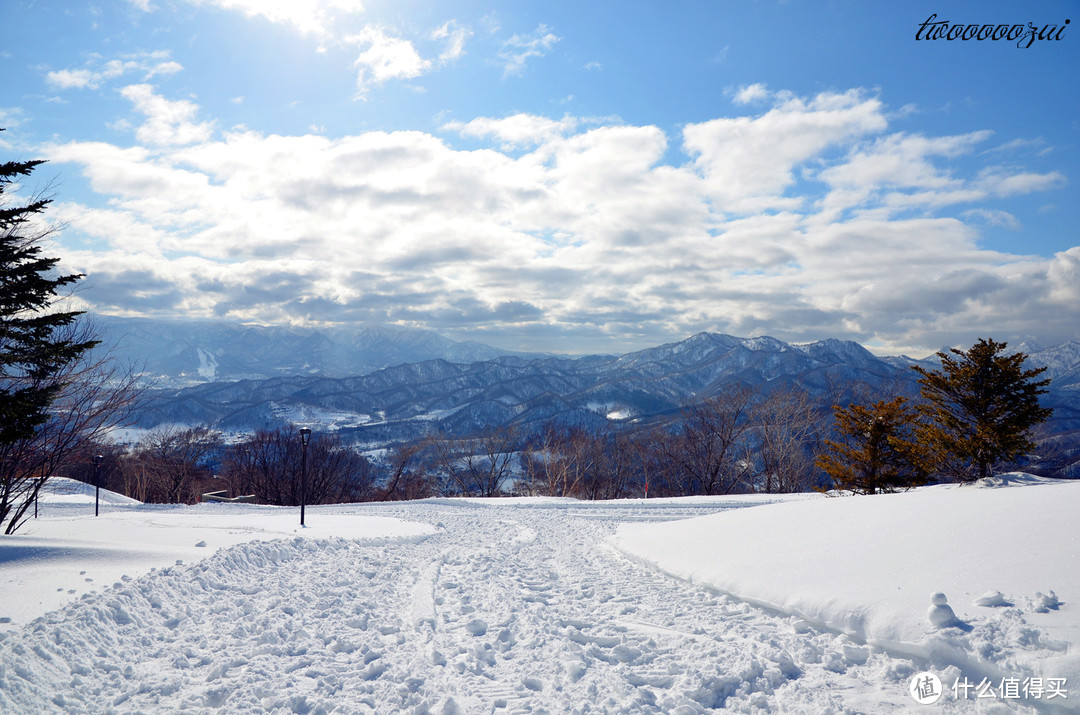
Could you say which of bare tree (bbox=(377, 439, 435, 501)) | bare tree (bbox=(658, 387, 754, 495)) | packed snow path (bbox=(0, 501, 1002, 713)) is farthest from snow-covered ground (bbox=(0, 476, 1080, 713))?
bare tree (bbox=(377, 439, 435, 501))

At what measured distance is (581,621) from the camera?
6.39m

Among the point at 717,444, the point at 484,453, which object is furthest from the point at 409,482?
the point at 717,444

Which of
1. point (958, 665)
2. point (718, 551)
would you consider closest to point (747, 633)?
point (958, 665)

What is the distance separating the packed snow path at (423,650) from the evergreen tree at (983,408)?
14.8 meters

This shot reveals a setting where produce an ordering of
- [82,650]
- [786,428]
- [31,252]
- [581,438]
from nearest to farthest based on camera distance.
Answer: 1. [82,650]
2. [31,252]
3. [786,428]
4. [581,438]

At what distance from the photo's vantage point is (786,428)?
3447cm

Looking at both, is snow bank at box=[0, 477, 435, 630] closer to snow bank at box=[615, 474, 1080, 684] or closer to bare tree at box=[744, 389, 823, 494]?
snow bank at box=[615, 474, 1080, 684]

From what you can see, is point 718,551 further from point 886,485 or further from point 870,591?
point 886,485

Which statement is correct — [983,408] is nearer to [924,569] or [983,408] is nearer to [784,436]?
[924,569]

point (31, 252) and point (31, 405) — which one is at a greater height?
point (31, 252)

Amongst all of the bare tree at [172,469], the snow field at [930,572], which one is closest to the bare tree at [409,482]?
the bare tree at [172,469]

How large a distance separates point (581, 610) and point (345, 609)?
10.1 feet

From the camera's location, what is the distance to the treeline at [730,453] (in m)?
17.3

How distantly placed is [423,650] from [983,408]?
19.6 meters
